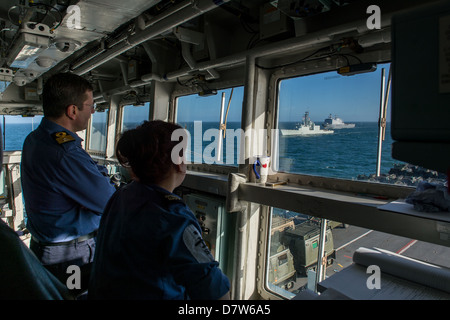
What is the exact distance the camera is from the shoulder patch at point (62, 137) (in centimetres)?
157

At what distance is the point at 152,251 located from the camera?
0.87m

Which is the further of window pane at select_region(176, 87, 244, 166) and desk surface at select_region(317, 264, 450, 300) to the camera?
window pane at select_region(176, 87, 244, 166)

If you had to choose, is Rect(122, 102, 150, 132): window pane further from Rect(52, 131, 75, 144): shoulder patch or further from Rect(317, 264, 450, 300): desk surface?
Rect(317, 264, 450, 300): desk surface

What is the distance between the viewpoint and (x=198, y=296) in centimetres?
88

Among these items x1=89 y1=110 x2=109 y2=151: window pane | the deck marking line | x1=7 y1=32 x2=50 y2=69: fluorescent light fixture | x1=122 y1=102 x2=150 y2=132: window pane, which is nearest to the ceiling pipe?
x1=7 y1=32 x2=50 y2=69: fluorescent light fixture

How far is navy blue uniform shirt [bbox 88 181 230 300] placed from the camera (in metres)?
0.87

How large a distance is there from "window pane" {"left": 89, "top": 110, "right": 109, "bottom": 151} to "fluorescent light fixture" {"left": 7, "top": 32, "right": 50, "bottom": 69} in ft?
12.4

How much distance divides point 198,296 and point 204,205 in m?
2.23

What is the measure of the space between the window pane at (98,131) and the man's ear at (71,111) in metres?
5.81

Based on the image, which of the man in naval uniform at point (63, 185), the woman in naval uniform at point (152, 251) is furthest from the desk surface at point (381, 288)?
the man in naval uniform at point (63, 185)

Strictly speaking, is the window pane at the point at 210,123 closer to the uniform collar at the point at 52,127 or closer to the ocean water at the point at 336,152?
the ocean water at the point at 336,152

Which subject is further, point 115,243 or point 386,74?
point 386,74
